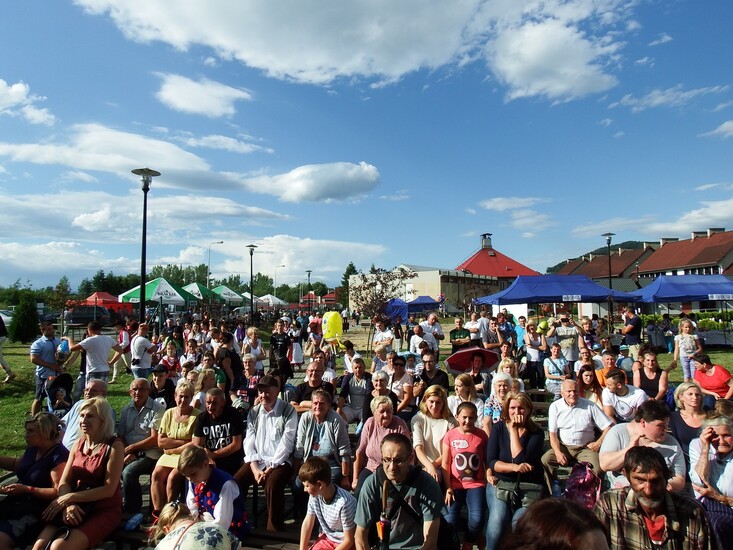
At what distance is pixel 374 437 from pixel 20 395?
10293 mm

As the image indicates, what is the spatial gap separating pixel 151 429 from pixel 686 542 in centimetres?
476

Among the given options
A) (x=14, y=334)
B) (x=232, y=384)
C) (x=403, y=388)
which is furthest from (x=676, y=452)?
(x=14, y=334)

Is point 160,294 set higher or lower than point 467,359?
higher

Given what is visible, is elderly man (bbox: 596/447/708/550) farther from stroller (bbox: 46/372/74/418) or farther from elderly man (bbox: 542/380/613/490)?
stroller (bbox: 46/372/74/418)

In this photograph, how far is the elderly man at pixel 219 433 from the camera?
15.6 ft

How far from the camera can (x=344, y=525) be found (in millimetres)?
3357

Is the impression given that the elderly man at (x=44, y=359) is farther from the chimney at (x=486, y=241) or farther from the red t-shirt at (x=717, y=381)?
the chimney at (x=486, y=241)

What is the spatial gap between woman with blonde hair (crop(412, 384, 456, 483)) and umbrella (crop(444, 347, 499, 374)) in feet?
9.96

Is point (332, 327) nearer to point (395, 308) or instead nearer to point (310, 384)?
point (310, 384)

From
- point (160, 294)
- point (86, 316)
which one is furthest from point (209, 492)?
point (86, 316)

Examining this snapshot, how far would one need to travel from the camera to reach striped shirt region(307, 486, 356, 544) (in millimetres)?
3381

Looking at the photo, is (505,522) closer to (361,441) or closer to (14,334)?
(361,441)

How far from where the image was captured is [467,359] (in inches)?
313

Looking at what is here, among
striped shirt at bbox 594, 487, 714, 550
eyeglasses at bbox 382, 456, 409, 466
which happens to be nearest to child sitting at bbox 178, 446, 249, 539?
eyeglasses at bbox 382, 456, 409, 466
